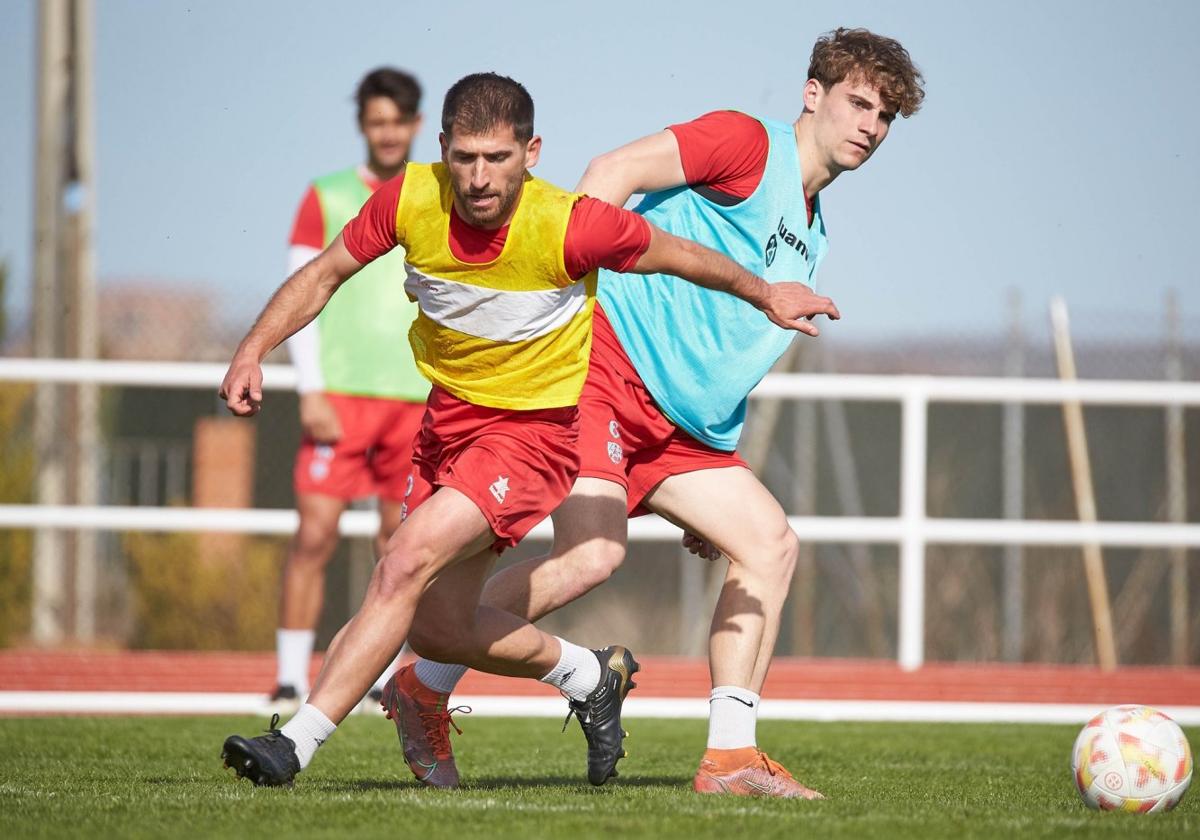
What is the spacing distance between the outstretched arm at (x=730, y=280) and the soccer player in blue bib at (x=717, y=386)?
0.42 metres

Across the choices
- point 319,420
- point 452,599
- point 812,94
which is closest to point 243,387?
point 452,599

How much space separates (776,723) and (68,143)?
818 centimetres

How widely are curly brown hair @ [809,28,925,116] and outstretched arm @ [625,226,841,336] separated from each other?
3.08ft

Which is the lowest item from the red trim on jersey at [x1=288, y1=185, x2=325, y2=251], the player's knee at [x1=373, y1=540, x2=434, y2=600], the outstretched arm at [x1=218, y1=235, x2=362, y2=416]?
the player's knee at [x1=373, y1=540, x2=434, y2=600]

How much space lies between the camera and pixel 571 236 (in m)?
4.28

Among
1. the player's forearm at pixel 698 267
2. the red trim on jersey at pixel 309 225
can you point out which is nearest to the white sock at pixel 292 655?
the red trim on jersey at pixel 309 225

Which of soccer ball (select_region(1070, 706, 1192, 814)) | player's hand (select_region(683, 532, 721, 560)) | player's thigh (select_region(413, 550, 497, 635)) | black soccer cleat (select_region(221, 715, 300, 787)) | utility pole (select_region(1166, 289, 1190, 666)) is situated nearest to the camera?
black soccer cleat (select_region(221, 715, 300, 787))

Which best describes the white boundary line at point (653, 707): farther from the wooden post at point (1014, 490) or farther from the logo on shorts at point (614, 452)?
the wooden post at point (1014, 490)

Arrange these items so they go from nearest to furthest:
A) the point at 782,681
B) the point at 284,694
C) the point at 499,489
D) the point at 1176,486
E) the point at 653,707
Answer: the point at 499,489 → the point at 284,694 → the point at 653,707 → the point at 782,681 → the point at 1176,486

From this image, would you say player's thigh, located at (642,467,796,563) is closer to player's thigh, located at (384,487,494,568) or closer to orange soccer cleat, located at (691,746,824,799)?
orange soccer cleat, located at (691,746,824,799)

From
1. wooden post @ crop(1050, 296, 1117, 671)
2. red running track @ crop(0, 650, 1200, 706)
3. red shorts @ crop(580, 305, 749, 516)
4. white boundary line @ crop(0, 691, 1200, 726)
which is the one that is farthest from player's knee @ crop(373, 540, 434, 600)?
wooden post @ crop(1050, 296, 1117, 671)

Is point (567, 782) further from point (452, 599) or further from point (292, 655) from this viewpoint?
point (292, 655)

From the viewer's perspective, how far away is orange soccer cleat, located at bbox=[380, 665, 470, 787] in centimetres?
490

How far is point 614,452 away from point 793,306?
2.60ft
